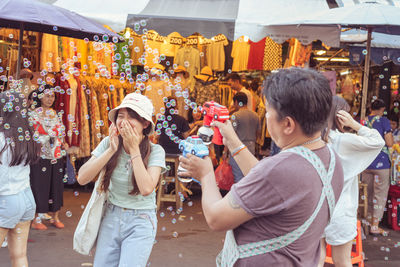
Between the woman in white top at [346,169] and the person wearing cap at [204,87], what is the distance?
543cm

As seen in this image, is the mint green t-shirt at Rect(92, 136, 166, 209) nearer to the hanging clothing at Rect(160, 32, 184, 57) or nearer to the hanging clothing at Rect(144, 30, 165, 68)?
the hanging clothing at Rect(144, 30, 165, 68)

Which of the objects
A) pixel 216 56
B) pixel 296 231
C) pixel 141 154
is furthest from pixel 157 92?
pixel 296 231

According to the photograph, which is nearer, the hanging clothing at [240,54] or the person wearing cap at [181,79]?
the person wearing cap at [181,79]

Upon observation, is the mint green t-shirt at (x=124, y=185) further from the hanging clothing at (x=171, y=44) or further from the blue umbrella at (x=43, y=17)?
the hanging clothing at (x=171, y=44)

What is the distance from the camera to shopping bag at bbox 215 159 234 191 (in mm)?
6836

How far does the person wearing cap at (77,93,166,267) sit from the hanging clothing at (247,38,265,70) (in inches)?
233

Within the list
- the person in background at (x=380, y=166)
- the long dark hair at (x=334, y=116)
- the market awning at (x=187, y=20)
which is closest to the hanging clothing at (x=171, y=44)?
the market awning at (x=187, y=20)

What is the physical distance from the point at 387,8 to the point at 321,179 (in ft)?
15.2

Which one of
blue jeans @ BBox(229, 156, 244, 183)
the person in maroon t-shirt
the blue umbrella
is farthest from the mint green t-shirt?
blue jeans @ BBox(229, 156, 244, 183)

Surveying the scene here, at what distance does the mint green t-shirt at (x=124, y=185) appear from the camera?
2.96 meters

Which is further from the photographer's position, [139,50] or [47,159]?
[139,50]

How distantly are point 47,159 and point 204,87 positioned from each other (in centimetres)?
405

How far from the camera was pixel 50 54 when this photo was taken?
305 inches

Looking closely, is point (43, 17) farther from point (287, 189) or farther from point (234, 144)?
point (287, 189)
